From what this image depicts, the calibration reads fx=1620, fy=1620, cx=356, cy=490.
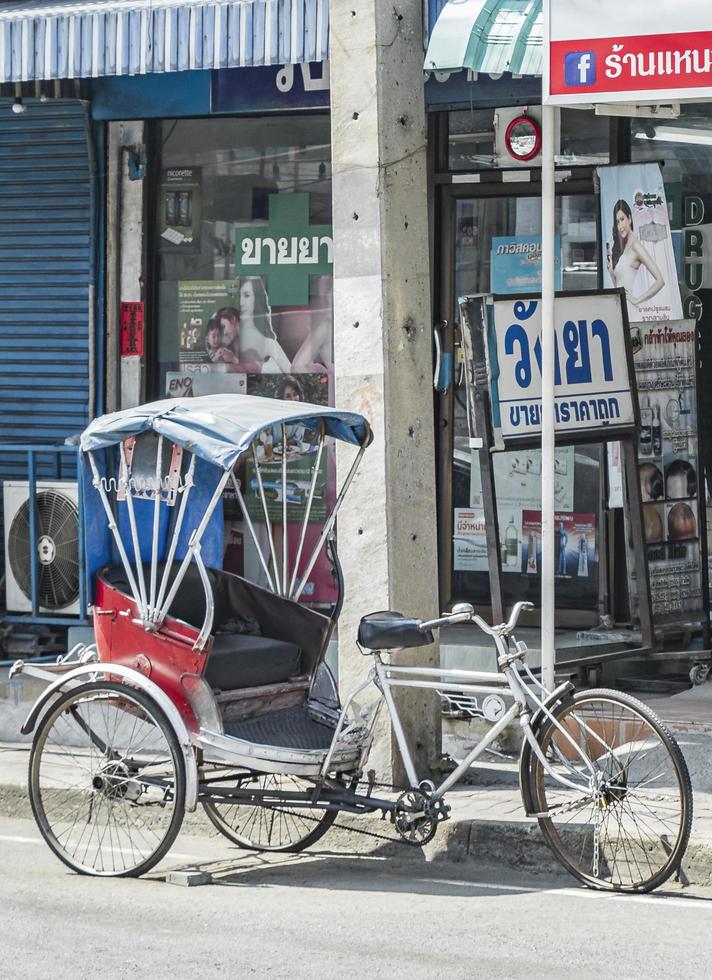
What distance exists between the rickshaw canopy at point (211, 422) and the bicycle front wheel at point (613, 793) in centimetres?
157

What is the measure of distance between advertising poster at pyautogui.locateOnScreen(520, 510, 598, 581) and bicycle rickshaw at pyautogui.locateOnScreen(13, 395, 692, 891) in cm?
293

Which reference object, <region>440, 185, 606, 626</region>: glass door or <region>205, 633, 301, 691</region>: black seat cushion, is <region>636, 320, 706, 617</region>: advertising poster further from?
<region>205, 633, 301, 691</region>: black seat cushion

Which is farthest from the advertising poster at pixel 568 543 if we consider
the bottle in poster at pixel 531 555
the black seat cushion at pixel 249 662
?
the black seat cushion at pixel 249 662

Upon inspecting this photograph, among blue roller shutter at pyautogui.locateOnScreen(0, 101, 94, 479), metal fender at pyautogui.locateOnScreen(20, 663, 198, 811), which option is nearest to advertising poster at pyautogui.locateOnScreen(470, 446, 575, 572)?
blue roller shutter at pyautogui.locateOnScreen(0, 101, 94, 479)

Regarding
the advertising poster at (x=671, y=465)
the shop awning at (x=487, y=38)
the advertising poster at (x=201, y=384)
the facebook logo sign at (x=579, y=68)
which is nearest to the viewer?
the facebook logo sign at (x=579, y=68)

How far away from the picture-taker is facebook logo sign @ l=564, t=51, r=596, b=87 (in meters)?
6.64

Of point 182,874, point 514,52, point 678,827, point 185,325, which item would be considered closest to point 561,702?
point 678,827

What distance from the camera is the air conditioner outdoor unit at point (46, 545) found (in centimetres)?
983

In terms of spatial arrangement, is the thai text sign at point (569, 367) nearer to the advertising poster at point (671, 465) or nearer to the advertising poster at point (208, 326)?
the advertising poster at point (671, 465)

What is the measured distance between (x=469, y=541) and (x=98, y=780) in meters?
4.03

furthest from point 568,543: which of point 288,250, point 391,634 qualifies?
point 391,634

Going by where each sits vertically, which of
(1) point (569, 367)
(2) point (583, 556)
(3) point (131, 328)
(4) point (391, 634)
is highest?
(3) point (131, 328)

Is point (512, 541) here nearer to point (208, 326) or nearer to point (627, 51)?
point (208, 326)

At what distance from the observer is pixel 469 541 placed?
1016 cm
